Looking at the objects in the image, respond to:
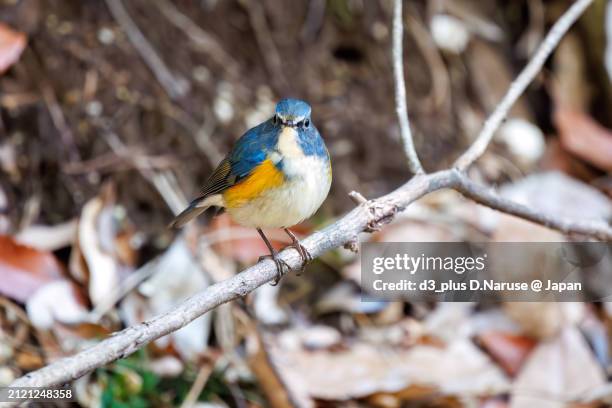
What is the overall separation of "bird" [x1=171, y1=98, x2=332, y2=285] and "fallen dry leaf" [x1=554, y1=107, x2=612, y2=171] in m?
3.22

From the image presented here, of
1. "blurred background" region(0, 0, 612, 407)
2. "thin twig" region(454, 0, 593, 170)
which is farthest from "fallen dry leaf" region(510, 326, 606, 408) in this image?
"thin twig" region(454, 0, 593, 170)

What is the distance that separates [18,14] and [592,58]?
4.17 metres

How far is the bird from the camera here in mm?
3125

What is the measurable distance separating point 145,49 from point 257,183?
7.01ft

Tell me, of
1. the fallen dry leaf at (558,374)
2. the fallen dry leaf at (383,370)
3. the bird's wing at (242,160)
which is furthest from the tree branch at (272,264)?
the fallen dry leaf at (383,370)

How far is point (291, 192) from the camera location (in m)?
3.11

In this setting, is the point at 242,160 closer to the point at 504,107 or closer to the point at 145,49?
the point at 504,107

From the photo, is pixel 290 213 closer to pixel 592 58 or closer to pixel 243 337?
pixel 243 337

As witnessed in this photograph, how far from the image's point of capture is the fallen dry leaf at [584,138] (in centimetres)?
584

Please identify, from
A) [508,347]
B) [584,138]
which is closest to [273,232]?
[508,347]

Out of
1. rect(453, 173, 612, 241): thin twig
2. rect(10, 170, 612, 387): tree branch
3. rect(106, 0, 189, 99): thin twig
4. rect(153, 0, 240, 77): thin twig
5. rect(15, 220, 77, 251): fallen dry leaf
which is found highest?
rect(153, 0, 240, 77): thin twig

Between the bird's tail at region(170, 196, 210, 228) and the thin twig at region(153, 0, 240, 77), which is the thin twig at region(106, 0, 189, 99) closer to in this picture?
the thin twig at region(153, 0, 240, 77)

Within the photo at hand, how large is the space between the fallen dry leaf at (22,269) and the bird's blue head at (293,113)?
1.68 meters

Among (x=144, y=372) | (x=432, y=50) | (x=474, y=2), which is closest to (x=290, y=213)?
(x=144, y=372)
